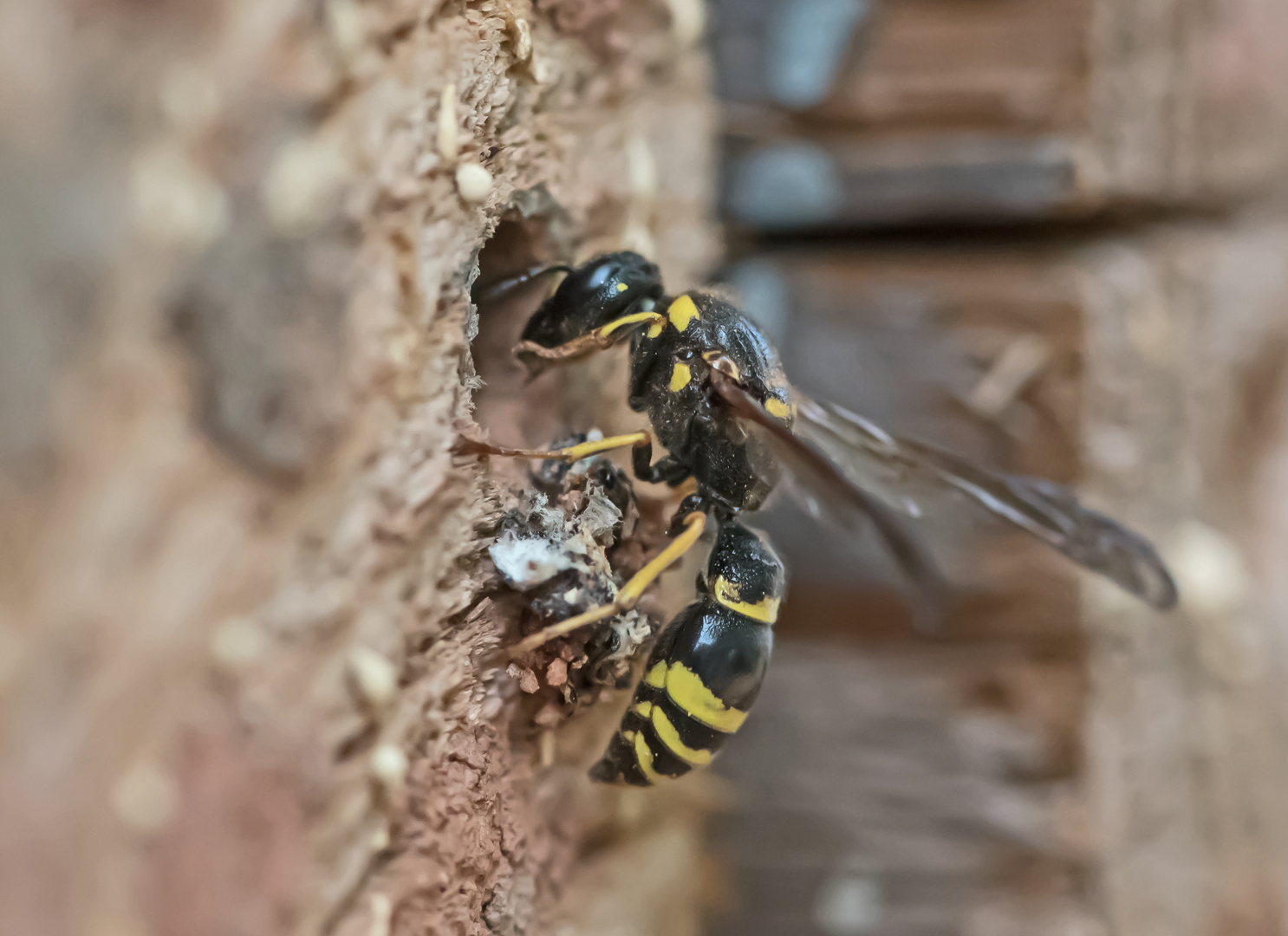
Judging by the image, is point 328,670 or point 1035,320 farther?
point 1035,320

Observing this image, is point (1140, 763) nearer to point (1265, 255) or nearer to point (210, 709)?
point (1265, 255)

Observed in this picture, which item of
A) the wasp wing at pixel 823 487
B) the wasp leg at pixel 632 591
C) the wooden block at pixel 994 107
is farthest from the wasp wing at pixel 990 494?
the wooden block at pixel 994 107

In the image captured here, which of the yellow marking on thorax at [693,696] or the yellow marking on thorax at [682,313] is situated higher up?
the yellow marking on thorax at [682,313]

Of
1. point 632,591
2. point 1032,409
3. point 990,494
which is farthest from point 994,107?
point 632,591

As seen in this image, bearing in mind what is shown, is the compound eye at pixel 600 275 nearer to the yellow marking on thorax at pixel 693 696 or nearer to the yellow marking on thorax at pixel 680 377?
the yellow marking on thorax at pixel 680 377

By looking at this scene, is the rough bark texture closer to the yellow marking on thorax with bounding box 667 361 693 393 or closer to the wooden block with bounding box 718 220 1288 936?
the yellow marking on thorax with bounding box 667 361 693 393

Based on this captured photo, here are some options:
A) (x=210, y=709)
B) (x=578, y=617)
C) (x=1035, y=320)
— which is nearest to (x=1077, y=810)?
(x=1035, y=320)
